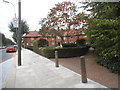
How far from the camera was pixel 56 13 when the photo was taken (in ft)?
36.7

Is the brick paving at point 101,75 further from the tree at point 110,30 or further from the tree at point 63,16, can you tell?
the tree at point 63,16

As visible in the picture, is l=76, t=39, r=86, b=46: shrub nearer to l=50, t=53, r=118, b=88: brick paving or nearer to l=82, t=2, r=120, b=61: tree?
l=50, t=53, r=118, b=88: brick paving

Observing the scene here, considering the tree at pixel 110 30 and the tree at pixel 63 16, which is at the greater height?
the tree at pixel 63 16

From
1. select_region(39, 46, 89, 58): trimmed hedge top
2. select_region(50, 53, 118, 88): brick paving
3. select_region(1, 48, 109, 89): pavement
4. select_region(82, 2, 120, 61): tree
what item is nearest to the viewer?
select_region(1, 48, 109, 89): pavement

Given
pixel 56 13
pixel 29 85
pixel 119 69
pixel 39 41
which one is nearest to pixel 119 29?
pixel 119 69

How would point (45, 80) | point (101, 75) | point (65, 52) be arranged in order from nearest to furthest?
point (45, 80), point (101, 75), point (65, 52)

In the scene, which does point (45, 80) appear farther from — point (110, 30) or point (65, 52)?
point (65, 52)

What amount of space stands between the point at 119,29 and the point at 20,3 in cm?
615

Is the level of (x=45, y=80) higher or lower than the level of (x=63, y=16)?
lower

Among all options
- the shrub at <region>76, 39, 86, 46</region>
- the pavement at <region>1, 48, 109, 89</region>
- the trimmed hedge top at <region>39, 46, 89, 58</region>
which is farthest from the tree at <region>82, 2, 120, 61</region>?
the shrub at <region>76, 39, 86, 46</region>

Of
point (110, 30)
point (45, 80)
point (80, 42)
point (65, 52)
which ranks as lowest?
point (45, 80)

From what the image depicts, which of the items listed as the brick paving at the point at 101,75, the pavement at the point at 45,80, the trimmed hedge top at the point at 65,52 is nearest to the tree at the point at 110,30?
the brick paving at the point at 101,75

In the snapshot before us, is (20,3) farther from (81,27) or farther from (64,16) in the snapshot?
(81,27)

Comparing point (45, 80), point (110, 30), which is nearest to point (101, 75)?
point (110, 30)
